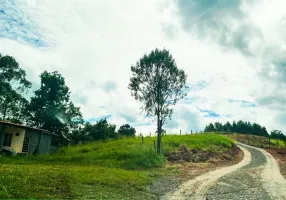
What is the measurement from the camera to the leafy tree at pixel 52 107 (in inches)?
2689

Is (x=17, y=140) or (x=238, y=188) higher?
(x=17, y=140)

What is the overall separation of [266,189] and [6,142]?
121 feet

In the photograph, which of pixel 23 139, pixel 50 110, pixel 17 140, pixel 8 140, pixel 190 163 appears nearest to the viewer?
pixel 190 163

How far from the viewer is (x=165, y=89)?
3800cm

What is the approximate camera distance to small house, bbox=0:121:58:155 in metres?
39.8

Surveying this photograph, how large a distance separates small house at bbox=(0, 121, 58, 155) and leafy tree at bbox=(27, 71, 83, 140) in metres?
21.0

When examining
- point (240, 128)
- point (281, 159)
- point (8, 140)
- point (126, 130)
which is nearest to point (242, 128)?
point (240, 128)

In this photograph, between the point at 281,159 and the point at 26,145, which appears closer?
the point at 26,145

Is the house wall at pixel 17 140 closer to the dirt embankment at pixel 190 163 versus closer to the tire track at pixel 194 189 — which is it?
the dirt embankment at pixel 190 163

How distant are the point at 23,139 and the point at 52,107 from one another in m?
29.4

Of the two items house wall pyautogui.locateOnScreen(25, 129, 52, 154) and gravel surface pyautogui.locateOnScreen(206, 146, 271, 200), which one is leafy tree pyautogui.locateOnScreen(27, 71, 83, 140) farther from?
gravel surface pyautogui.locateOnScreen(206, 146, 271, 200)

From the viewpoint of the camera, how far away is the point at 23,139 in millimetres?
40250

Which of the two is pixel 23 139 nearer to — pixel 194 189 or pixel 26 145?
pixel 26 145

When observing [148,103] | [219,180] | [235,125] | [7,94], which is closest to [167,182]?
[219,180]
